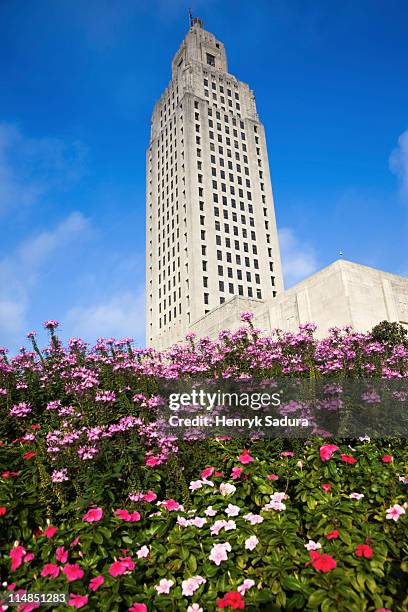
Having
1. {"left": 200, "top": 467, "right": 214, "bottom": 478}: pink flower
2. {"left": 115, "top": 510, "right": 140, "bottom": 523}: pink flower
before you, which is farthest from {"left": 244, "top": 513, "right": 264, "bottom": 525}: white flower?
{"left": 115, "top": 510, "right": 140, "bottom": 523}: pink flower

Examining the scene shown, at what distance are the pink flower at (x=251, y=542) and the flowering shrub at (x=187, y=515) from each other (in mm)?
11

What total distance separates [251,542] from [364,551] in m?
0.84

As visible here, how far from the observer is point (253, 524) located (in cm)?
356

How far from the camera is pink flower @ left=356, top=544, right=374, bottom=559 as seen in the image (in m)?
2.93

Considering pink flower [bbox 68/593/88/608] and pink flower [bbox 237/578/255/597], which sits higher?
pink flower [bbox 68/593/88/608]

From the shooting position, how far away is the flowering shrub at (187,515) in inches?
116

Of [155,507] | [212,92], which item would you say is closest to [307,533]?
[155,507]

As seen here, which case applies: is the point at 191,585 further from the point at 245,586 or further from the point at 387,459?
the point at 387,459

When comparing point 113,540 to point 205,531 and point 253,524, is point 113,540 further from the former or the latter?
point 253,524

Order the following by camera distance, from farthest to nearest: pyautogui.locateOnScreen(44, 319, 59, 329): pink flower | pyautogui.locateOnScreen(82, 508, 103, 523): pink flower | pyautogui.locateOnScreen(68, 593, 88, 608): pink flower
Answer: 1. pyautogui.locateOnScreen(44, 319, 59, 329): pink flower
2. pyautogui.locateOnScreen(82, 508, 103, 523): pink flower
3. pyautogui.locateOnScreen(68, 593, 88, 608): pink flower

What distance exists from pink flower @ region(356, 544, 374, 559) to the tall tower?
4236 centimetres

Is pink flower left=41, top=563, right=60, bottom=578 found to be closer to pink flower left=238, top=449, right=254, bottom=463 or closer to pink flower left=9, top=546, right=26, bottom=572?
pink flower left=9, top=546, right=26, bottom=572

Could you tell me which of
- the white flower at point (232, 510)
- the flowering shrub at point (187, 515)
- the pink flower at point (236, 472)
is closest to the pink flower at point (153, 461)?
the flowering shrub at point (187, 515)

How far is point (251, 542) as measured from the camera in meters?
3.30
